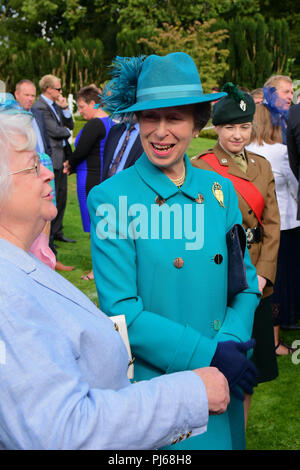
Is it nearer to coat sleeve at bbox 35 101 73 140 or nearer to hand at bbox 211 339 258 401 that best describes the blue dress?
coat sleeve at bbox 35 101 73 140

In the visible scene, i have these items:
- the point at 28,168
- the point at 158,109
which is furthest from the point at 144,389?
the point at 158,109

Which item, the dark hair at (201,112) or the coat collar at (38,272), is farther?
the dark hair at (201,112)

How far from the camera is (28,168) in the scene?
5.35 ft

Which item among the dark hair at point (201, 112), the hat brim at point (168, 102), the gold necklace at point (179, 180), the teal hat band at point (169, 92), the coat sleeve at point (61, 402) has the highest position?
the teal hat band at point (169, 92)

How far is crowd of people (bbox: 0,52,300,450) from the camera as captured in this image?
1339 mm

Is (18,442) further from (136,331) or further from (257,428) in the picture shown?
(257,428)

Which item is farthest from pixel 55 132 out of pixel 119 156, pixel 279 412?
pixel 279 412

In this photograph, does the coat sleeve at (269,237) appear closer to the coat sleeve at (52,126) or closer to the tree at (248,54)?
the coat sleeve at (52,126)

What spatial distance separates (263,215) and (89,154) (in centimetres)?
379

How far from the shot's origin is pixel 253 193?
140 inches

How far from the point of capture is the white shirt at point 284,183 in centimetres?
482

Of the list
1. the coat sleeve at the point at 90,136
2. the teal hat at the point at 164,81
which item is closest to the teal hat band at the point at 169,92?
the teal hat at the point at 164,81

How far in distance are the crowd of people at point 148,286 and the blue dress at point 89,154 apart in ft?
10.9
